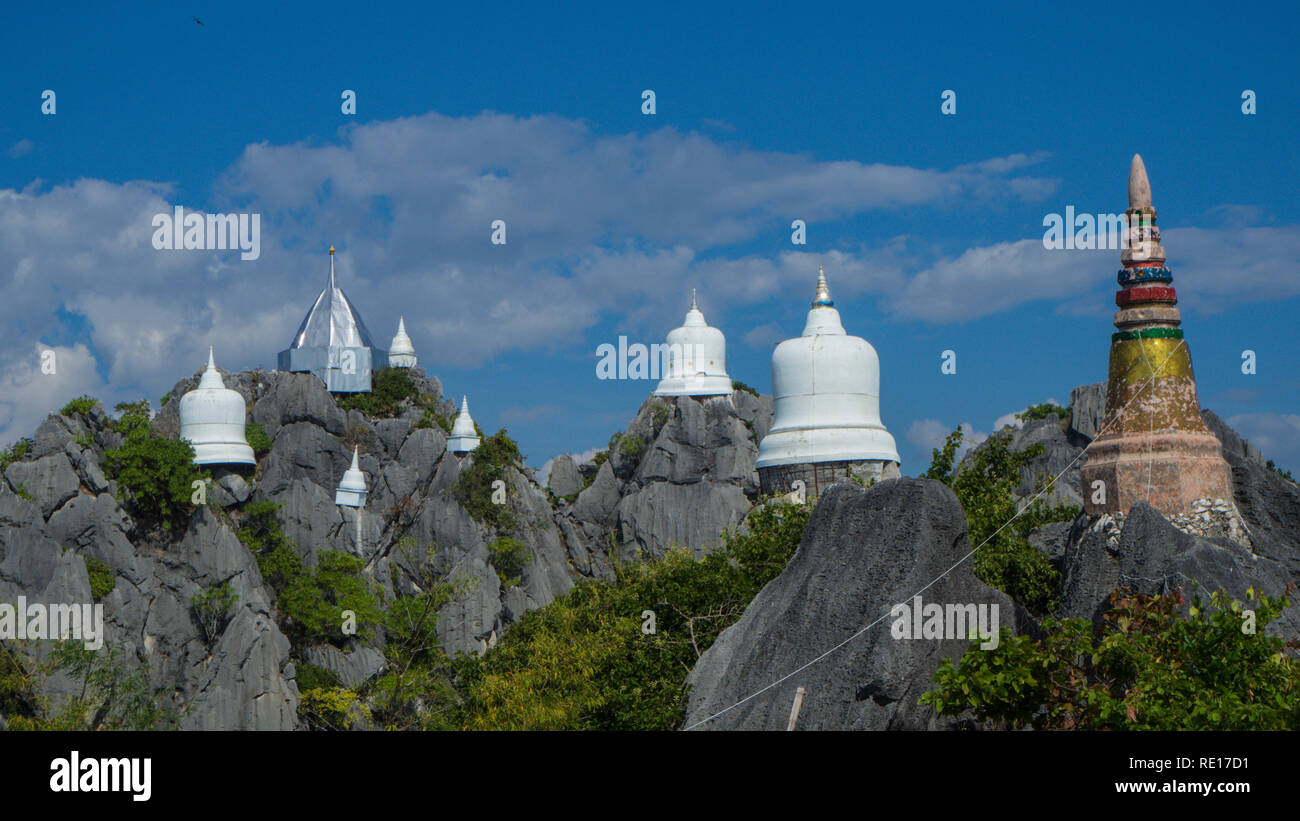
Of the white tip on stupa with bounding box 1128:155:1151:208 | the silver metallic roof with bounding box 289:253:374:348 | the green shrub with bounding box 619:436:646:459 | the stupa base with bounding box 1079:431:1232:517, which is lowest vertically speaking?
the stupa base with bounding box 1079:431:1232:517

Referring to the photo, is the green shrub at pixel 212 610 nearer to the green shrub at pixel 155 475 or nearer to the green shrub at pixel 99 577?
the green shrub at pixel 99 577

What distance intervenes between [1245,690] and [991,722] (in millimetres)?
2162

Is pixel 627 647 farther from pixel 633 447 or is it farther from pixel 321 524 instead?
pixel 633 447

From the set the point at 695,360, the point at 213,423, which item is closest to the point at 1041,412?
the point at 695,360

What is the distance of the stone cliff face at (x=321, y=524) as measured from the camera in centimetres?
5272

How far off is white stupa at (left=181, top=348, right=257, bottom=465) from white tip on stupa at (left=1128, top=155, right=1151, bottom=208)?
165 feet

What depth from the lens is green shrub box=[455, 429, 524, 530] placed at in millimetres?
64062

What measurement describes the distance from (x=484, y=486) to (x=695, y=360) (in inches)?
473

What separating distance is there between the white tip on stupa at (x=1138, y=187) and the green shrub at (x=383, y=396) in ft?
183

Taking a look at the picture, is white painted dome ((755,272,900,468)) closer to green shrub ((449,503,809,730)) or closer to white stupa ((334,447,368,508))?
green shrub ((449,503,809,730))

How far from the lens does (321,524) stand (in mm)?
62500

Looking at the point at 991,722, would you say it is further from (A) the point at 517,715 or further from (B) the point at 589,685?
(A) the point at 517,715

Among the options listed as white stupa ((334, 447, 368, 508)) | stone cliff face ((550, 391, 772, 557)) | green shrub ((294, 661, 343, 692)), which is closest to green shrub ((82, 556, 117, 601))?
green shrub ((294, 661, 343, 692))
